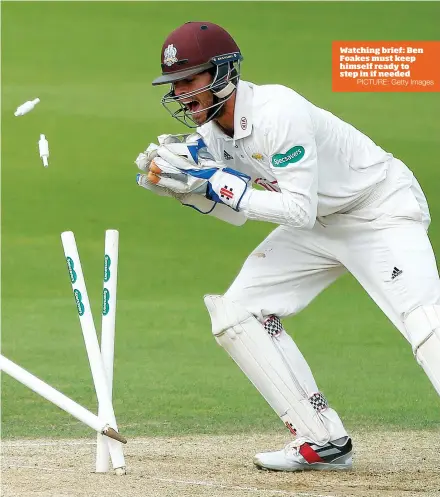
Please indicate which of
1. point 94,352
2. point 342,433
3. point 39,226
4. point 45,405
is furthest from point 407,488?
point 39,226

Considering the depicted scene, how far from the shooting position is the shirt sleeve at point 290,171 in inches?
166

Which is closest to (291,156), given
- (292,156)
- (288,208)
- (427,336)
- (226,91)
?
(292,156)

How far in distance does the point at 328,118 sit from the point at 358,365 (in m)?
2.90

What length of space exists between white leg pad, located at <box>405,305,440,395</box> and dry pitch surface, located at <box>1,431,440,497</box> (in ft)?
1.33

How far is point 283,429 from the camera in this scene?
561 cm

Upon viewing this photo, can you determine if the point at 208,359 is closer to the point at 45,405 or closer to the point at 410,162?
the point at 45,405

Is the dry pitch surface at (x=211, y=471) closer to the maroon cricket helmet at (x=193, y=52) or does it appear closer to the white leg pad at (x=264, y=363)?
the white leg pad at (x=264, y=363)

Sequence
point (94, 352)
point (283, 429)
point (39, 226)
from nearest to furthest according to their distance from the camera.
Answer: point (94, 352), point (283, 429), point (39, 226)

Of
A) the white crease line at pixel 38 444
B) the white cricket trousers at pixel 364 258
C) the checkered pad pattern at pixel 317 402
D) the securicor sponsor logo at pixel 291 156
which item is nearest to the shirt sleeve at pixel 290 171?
the securicor sponsor logo at pixel 291 156

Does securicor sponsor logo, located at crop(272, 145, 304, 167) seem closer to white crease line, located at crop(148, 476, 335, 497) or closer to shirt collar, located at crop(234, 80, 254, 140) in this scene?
shirt collar, located at crop(234, 80, 254, 140)

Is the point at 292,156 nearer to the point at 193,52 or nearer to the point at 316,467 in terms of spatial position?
the point at 193,52

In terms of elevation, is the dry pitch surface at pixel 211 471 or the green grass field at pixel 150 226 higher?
the green grass field at pixel 150 226

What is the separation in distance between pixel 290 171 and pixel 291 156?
0.16ft

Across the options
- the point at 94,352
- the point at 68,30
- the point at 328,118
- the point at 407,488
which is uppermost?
the point at 68,30
